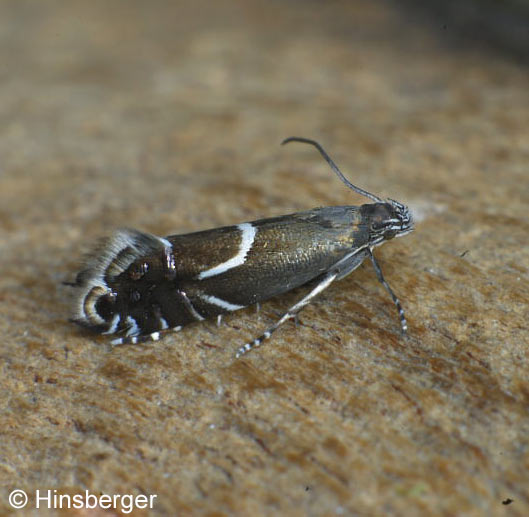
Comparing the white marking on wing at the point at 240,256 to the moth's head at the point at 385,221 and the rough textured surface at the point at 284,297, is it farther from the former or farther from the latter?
the moth's head at the point at 385,221

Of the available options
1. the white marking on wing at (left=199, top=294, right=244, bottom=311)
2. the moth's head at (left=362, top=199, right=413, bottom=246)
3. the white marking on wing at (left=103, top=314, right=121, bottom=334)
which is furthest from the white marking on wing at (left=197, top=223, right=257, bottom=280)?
the moth's head at (left=362, top=199, right=413, bottom=246)

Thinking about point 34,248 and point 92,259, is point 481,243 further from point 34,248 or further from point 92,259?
point 34,248

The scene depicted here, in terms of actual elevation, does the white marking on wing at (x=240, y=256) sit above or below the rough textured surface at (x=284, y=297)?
above

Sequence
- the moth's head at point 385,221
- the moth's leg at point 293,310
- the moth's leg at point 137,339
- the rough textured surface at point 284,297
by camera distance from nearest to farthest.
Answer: the rough textured surface at point 284,297, the moth's leg at point 293,310, the moth's leg at point 137,339, the moth's head at point 385,221

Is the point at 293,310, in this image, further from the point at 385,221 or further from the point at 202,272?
the point at 385,221

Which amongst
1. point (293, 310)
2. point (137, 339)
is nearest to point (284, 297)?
point (293, 310)

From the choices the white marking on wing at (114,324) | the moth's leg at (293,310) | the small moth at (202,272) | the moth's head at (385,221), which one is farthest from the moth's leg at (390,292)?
the white marking on wing at (114,324)
